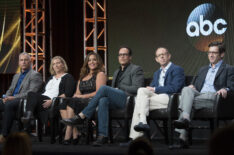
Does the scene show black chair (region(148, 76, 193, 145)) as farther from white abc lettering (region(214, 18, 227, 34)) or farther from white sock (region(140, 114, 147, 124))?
white abc lettering (region(214, 18, 227, 34))

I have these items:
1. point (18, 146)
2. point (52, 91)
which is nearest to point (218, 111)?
point (52, 91)

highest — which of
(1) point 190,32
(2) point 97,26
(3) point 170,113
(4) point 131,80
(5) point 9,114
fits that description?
(2) point 97,26

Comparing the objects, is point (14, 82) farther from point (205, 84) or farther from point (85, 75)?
point (205, 84)

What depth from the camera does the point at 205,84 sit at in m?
3.94

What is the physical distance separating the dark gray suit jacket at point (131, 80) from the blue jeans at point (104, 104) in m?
0.24

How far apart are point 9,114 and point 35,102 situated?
15.4 inches

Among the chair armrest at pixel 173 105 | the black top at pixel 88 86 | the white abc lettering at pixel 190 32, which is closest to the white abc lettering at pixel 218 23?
the white abc lettering at pixel 190 32

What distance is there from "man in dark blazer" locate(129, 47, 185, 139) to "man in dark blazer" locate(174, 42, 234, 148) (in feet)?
0.64

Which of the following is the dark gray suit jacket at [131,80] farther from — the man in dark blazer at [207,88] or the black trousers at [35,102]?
the black trousers at [35,102]

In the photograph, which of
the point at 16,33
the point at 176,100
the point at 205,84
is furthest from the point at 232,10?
the point at 16,33

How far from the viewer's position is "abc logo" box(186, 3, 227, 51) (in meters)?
6.37

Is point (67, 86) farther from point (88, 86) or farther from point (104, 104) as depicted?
point (104, 104)

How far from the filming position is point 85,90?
14.1ft

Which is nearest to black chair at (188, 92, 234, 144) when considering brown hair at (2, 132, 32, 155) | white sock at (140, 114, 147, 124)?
white sock at (140, 114, 147, 124)
